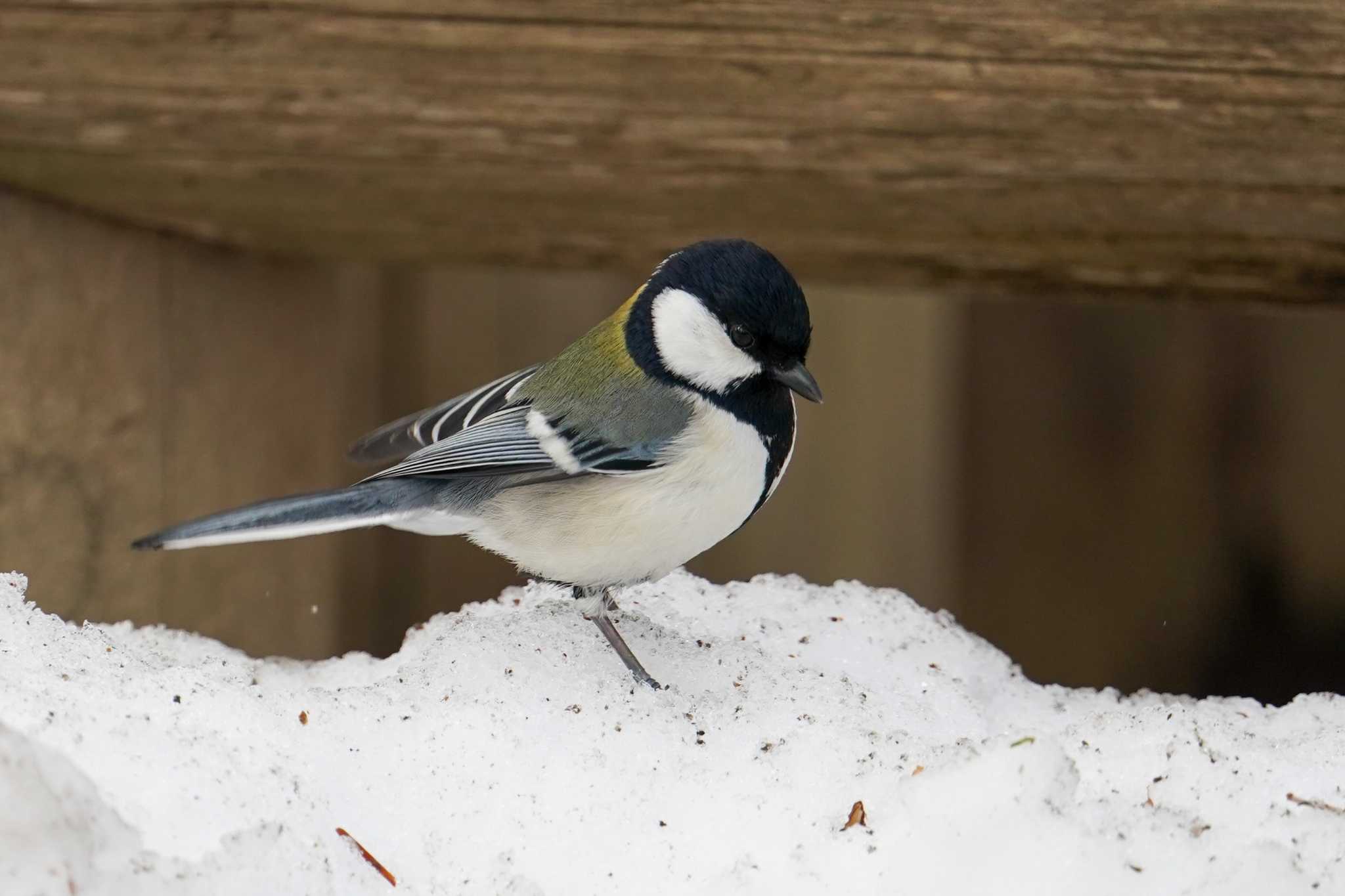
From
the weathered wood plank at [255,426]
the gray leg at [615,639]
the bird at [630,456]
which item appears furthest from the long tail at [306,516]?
the weathered wood plank at [255,426]

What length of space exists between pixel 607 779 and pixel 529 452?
1.77 ft

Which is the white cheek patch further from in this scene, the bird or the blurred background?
the blurred background

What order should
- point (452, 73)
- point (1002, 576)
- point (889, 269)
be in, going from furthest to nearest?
point (1002, 576)
point (889, 269)
point (452, 73)

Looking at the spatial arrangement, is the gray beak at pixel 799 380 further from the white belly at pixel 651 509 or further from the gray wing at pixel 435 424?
the gray wing at pixel 435 424

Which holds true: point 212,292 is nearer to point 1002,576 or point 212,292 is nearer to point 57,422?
point 57,422

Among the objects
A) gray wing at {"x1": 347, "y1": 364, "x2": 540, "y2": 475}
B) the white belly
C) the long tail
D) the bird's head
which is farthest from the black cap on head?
the long tail

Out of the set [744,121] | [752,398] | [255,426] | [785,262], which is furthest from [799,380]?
[255,426]

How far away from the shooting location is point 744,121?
1810 millimetres

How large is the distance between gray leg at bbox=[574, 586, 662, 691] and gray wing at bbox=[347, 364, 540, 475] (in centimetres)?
29

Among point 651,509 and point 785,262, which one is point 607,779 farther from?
point 785,262

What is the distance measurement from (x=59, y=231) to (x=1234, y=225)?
1.77 m

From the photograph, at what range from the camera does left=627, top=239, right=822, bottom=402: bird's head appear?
1.76 metres

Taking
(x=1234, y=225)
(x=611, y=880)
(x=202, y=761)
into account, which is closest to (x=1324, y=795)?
(x=611, y=880)

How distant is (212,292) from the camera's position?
8.61 ft
